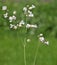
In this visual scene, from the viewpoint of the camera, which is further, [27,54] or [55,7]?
[55,7]

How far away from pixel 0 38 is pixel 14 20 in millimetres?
4163

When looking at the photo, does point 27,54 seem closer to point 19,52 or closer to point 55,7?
point 19,52

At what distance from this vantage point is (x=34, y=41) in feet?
25.5

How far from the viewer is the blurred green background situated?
672 cm

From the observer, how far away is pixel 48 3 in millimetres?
9609

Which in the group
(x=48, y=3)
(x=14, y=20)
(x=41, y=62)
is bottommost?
(x=48, y=3)

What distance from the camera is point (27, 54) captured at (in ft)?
23.0

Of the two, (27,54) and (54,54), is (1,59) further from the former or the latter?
(54,54)

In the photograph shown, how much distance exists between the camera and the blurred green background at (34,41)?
6.72m

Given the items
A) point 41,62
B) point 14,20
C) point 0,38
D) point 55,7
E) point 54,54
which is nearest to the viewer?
point 14,20

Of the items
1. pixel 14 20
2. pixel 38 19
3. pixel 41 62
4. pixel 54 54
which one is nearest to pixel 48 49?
pixel 54 54

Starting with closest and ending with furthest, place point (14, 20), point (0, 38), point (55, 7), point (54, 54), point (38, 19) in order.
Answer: point (14, 20)
point (54, 54)
point (0, 38)
point (38, 19)
point (55, 7)

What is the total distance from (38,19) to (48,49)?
1.42 meters

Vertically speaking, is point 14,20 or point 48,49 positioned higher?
point 14,20
